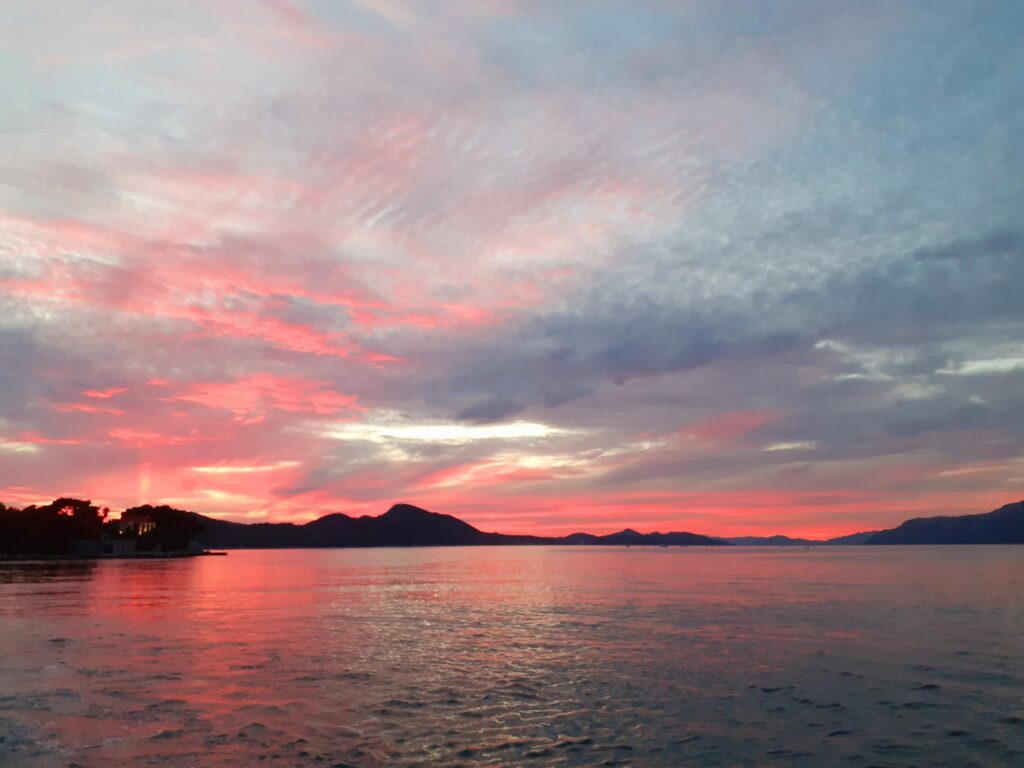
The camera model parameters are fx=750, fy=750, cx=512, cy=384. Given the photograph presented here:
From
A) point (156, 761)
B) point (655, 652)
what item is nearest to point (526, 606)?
point (655, 652)

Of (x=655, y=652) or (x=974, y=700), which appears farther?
(x=655, y=652)

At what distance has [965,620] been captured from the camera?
5850 cm

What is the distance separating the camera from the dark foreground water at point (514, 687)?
23906 mm

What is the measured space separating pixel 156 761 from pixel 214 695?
955cm

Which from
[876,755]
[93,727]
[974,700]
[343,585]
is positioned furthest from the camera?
[343,585]

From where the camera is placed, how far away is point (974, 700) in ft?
102

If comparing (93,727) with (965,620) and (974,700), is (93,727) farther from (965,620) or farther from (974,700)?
(965,620)

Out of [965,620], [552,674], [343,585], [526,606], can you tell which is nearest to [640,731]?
[552,674]

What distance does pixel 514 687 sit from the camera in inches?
1312

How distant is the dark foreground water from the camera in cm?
2391

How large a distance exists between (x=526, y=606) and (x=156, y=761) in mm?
56315

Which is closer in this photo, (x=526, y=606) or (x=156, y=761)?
(x=156, y=761)

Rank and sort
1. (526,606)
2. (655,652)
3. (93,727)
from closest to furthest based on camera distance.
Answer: (93,727), (655,652), (526,606)

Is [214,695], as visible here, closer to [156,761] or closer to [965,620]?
[156,761]
